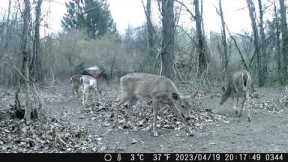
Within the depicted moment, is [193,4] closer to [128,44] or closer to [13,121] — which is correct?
[128,44]

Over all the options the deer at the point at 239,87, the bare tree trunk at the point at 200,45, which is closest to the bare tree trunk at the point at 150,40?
the bare tree trunk at the point at 200,45

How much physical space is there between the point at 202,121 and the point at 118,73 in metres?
18.0

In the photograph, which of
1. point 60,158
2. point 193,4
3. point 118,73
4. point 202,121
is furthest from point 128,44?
point 60,158

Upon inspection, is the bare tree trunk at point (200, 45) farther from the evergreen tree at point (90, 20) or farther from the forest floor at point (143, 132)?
the evergreen tree at point (90, 20)

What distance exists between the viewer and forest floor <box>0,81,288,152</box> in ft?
31.6

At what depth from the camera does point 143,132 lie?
11.4m

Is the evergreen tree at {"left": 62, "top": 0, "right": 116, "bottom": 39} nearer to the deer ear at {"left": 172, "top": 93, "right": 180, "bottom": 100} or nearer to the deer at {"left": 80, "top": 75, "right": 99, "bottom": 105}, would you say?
the deer at {"left": 80, "top": 75, "right": 99, "bottom": 105}

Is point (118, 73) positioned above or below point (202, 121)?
above

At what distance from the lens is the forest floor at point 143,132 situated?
962cm

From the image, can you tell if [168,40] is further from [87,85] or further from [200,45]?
[200,45]

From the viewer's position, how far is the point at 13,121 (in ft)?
36.3

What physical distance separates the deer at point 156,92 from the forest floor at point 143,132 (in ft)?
1.40

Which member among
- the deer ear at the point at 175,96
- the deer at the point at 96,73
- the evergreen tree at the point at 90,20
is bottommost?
the deer ear at the point at 175,96

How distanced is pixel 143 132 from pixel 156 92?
1.18 meters
